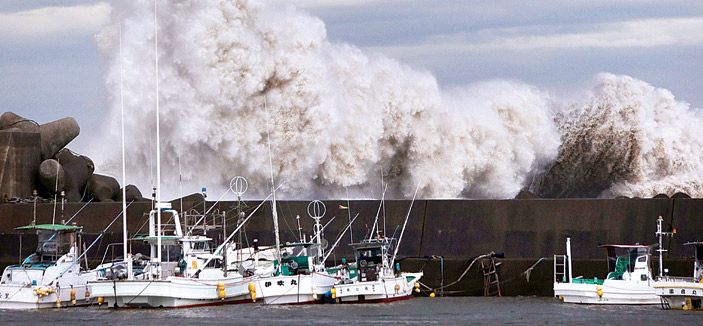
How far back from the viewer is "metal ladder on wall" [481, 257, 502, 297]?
41312 millimetres

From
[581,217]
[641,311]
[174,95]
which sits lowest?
[641,311]

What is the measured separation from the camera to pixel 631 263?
39.8 metres

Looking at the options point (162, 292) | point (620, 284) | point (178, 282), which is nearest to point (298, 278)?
point (178, 282)

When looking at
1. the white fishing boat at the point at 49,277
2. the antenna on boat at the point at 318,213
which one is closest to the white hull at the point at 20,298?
the white fishing boat at the point at 49,277

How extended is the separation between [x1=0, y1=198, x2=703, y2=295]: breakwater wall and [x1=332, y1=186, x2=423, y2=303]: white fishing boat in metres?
1.95

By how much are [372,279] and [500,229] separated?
6.02 meters

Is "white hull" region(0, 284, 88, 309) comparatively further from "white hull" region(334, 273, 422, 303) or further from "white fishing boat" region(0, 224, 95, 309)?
"white hull" region(334, 273, 422, 303)

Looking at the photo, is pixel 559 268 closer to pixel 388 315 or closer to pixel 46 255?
pixel 388 315

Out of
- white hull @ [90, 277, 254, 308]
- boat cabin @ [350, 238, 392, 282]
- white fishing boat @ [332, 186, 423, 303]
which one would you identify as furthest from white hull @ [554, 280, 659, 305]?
white hull @ [90, 277, 254, 308]

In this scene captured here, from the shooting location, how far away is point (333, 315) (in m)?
36.5

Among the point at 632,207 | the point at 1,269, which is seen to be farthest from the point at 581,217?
the point at 1,269

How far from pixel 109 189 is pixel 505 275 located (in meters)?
18.0

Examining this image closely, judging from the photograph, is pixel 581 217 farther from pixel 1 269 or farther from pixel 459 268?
pixel 1 269

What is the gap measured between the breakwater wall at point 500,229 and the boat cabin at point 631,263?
1.01m
